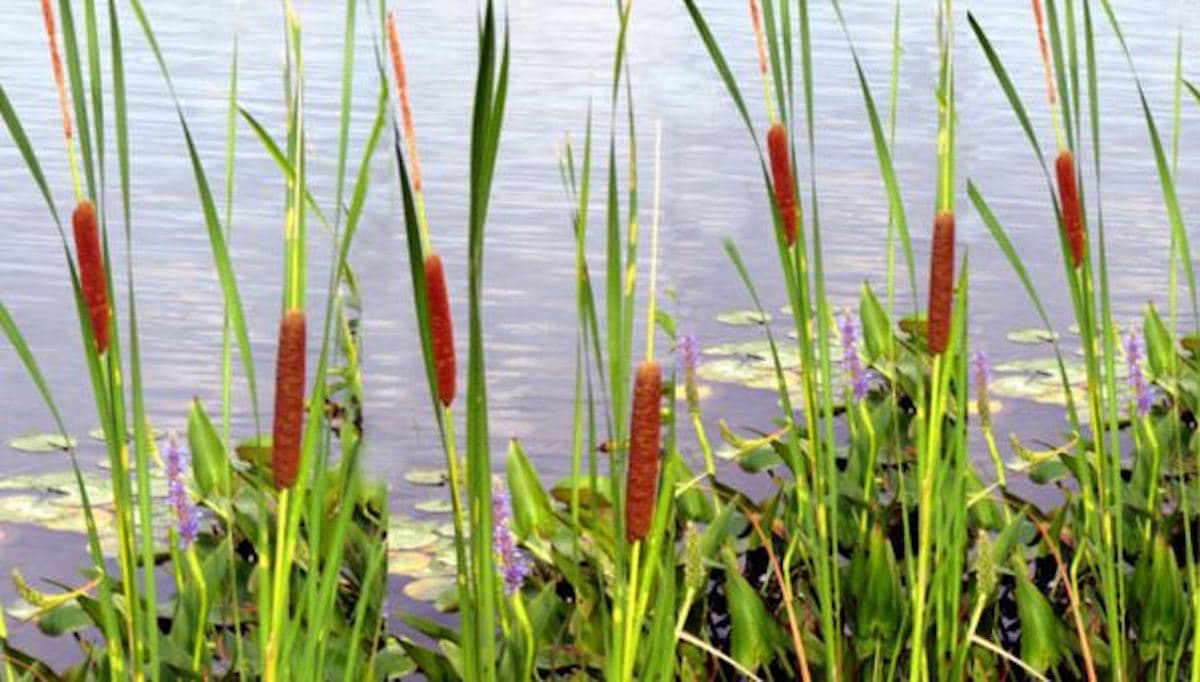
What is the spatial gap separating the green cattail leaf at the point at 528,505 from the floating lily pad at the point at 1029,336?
8.38 ft

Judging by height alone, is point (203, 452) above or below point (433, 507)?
above

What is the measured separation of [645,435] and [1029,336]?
157 inches

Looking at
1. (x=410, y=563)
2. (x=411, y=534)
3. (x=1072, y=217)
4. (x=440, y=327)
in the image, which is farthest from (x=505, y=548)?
(x=411, y=534)

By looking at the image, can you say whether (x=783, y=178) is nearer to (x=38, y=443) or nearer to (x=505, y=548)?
(x=505, y=548)

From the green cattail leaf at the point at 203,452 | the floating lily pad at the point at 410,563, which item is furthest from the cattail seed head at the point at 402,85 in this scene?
the floating lily pad at the point at 410,563

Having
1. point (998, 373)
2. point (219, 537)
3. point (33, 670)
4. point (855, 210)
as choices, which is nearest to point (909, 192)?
point (855, 210)

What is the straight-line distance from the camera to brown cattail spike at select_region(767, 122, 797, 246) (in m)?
1.73

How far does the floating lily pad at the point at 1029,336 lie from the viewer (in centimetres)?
498

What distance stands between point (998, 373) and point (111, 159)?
4.48 m

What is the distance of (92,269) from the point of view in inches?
60.2

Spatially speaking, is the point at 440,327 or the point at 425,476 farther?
the point at 425,476

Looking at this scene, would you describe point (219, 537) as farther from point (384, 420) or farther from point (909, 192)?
point (909, 192)

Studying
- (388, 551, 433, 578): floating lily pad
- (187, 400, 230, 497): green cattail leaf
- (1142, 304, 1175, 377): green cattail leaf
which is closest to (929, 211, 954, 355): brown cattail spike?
(187, 400, 230, 497): green cattail leaf

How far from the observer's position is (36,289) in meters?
5.42
